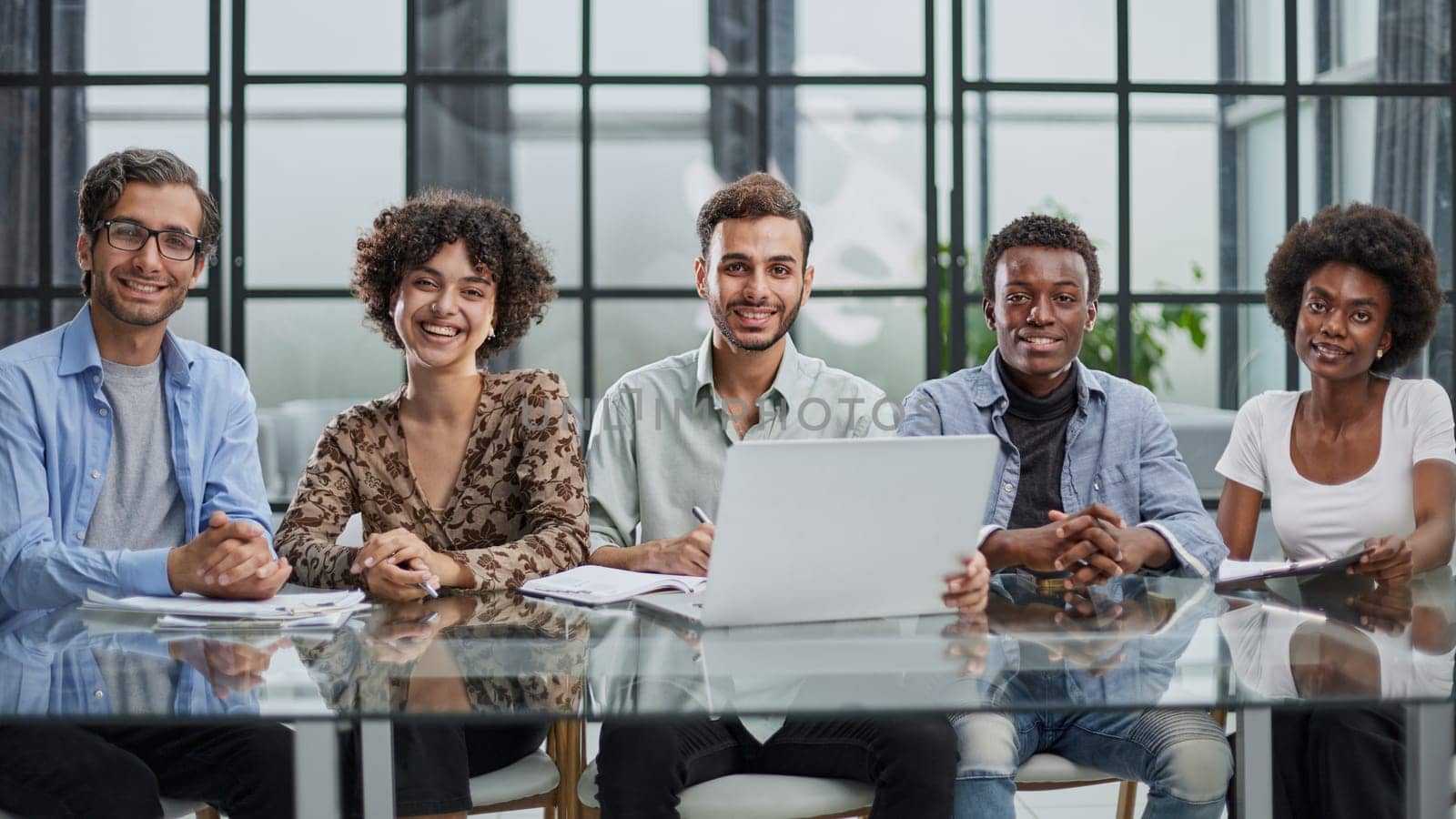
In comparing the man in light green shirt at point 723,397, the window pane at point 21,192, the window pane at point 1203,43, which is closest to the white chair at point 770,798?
the man in light green shirt at point 723,397

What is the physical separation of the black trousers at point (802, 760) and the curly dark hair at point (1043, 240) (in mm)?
1061

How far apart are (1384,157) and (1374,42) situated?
0.36m

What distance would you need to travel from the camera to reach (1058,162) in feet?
13.1

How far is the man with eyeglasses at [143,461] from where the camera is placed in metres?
1.79

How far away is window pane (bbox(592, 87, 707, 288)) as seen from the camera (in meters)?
3.97

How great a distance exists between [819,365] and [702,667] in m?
1.24

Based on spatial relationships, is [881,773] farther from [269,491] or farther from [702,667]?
[269,491]

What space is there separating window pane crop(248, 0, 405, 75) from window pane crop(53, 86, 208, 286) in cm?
24

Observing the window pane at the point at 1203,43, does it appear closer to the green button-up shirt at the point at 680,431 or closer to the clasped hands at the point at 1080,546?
the green button-up shirt at the point at 680,431

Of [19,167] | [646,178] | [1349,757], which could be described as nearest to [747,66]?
[646,178]

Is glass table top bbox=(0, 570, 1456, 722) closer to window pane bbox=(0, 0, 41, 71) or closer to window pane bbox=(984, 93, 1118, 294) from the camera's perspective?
window pane bbox=(984, 93, 1118, 294)

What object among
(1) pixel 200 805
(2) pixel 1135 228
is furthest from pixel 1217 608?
(2) pixel 1135 228

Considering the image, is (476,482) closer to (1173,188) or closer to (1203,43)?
(1173,188)

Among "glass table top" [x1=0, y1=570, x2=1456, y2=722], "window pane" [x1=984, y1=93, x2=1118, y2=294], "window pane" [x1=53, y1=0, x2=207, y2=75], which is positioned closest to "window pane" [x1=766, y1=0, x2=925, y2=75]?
"window pane" [x1=984, y1=93, x2=1118, y2=294]
